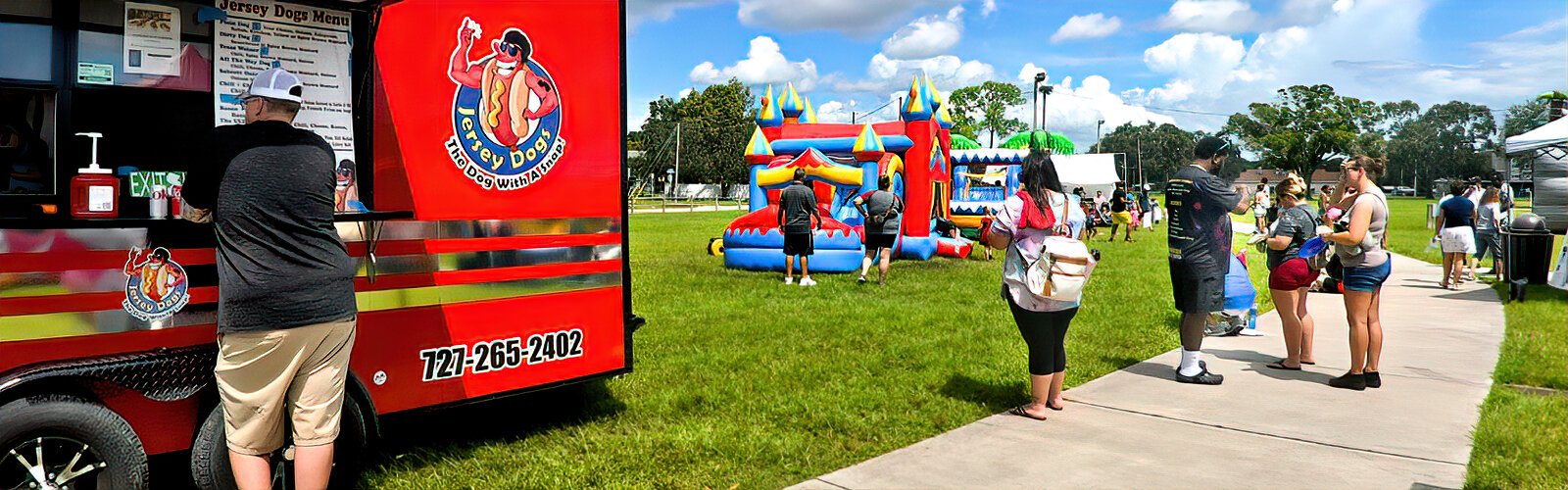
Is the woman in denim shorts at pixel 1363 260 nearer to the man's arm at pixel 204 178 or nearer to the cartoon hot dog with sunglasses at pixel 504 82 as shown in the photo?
the cartoon hot dog with sunglasses at pixel 504 82

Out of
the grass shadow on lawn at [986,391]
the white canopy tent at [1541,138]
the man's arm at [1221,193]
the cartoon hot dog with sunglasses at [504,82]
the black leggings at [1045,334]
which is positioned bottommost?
the grass shadow on lawn at [986,391]

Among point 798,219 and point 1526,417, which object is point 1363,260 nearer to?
point 1526,417

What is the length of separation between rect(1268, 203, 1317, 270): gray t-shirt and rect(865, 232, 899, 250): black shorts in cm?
552

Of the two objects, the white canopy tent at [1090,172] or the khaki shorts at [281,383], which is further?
the white canopy tent at [1090,172]

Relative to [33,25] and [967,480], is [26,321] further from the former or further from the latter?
[967,480]

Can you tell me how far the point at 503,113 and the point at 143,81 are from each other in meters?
1.41

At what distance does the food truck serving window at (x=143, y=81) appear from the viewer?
11.0 ft

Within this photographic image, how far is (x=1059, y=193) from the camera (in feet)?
18.2

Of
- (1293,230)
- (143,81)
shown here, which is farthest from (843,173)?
(143,81)

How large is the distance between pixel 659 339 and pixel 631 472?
3.48m

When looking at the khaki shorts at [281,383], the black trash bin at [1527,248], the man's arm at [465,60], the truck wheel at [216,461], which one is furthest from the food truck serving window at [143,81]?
the black trash bin at [1527,248]

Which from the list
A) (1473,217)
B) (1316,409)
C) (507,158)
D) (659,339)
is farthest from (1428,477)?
(1473,217)

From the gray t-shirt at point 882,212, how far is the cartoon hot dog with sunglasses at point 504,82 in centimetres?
819

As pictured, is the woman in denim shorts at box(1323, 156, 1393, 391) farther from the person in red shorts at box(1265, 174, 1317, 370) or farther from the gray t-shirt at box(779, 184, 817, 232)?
the gray t-shirt at box(779, 184, 817, 232)
